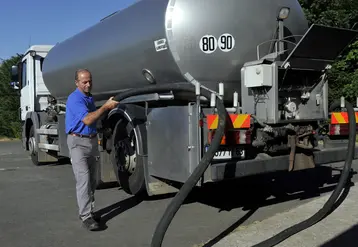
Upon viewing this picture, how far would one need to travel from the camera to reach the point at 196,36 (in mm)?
5074

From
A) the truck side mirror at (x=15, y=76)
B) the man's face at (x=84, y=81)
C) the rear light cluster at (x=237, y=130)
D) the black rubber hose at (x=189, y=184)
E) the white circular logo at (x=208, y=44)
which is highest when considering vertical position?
the truck side mirror at (x=15, y=76)

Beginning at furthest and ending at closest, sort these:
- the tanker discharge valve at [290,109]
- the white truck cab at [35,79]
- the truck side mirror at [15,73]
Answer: the truck side mirror at [15,73] < the white truck cab at [35,79] < the tanker discharge valve at [290,109]

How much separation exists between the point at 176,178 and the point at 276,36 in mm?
2141

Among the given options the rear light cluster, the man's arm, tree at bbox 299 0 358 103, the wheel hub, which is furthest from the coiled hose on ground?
tree at bbox 299 0 358 103

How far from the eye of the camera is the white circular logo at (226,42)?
515cm

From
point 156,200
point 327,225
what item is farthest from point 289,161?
point 156,200

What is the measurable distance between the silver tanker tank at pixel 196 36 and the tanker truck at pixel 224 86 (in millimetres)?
12

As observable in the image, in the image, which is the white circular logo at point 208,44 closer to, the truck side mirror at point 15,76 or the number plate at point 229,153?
the number plate at point 229,153

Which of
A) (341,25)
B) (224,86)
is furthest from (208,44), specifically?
(341,25)

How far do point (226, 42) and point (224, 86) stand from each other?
0.57m

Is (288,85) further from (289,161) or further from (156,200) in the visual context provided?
(156,200)

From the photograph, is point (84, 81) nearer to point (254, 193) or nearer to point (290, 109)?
point (290, 109)

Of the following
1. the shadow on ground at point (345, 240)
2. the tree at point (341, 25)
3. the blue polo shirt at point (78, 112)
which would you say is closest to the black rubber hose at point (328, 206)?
the shadow on ground at point (345, 240)

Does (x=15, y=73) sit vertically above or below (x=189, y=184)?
above
